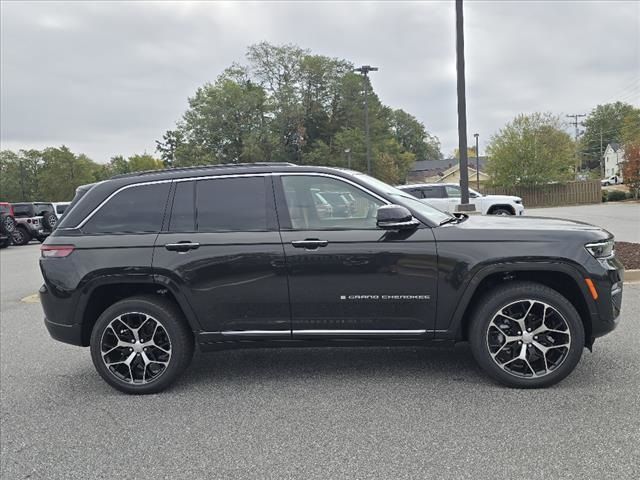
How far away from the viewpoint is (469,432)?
311 centimetres

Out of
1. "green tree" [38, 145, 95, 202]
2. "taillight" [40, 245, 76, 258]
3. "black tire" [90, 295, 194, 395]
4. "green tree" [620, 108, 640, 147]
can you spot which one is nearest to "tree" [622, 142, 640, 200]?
"green tree" [620, 108, 640, 147]

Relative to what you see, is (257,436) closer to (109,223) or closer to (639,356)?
(109,223)

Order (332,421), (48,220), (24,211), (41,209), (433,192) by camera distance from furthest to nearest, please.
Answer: (41,209)
(24,211)
(48,220)
(433,192)
(332,421)

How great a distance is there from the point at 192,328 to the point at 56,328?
122 centimetres

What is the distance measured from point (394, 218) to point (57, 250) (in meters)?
2.82

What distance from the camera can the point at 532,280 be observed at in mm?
3785

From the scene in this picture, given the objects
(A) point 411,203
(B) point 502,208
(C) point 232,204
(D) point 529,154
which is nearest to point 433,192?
(B) point 502,208

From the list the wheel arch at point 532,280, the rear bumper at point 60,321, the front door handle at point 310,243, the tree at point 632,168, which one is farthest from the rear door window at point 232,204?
the tree at point 632,168

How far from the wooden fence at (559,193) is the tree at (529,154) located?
21.2 inches

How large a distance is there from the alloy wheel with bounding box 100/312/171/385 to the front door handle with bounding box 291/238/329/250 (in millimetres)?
1351

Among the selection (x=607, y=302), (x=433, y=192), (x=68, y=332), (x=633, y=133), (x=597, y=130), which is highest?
(x=597, y=130)

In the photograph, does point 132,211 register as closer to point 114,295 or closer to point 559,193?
point 114,295

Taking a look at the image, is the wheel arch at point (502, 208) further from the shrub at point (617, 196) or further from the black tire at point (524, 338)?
the shrub at point (617, 196)

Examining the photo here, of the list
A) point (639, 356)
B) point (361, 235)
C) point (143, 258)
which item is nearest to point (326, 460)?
point (361, 235)
